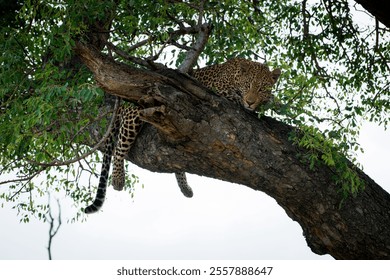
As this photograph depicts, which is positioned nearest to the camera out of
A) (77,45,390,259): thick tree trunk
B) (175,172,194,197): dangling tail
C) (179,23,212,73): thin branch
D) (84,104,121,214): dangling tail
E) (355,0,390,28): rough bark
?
(355,0,390,28): rough bark

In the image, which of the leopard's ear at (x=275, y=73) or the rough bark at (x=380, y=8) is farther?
the leopard's ear at (x=275, y=73)

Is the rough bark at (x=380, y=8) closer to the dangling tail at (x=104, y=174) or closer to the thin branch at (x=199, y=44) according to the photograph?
the thin branch at (x=199, y=44)

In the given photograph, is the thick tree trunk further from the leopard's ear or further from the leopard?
the leopard's ear

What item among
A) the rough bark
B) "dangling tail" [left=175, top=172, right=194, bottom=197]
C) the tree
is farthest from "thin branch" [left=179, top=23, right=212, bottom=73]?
"dangling tail" [left=175, top=172, right=194, bottom=197]

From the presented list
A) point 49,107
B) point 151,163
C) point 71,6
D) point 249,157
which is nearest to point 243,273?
point 249,157

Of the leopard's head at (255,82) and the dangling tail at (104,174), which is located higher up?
the leopard's head at (255,82)

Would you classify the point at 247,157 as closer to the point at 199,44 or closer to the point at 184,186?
the point at 199,44

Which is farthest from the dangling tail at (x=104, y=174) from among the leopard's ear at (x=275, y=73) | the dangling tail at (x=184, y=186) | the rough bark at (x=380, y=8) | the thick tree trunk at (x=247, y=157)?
the rough bark at (x=380, y=8)

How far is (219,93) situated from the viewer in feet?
27.0

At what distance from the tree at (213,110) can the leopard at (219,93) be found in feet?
0.62

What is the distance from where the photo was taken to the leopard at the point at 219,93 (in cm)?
794

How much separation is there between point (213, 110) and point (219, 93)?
57.6 inches

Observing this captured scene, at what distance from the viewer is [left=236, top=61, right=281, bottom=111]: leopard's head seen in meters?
7.96

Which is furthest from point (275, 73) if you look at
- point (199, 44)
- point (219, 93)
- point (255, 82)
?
point (199, 44)
